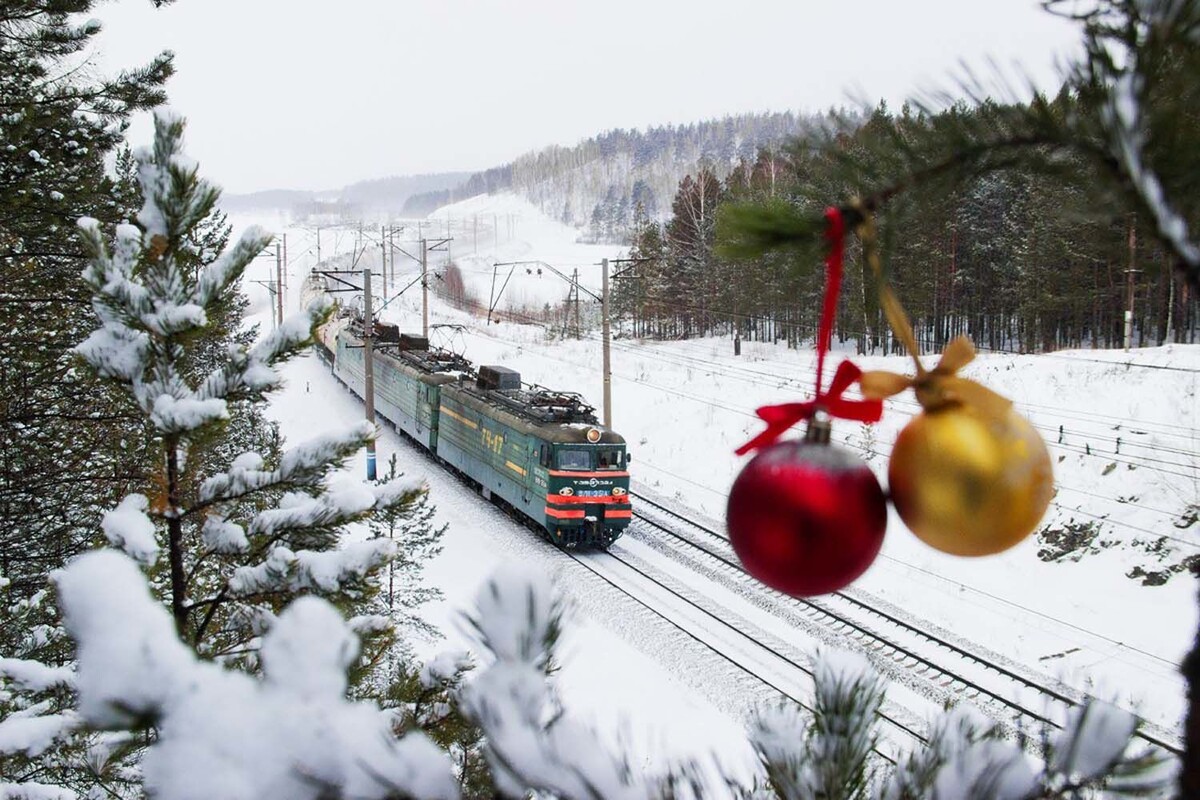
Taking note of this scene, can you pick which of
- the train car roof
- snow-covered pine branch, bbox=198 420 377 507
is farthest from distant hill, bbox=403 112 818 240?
snow-covered pine branch, bbox=198 420 377 507

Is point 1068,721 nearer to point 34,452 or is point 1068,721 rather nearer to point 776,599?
point 34,452

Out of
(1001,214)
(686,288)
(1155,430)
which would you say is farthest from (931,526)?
(686,288)

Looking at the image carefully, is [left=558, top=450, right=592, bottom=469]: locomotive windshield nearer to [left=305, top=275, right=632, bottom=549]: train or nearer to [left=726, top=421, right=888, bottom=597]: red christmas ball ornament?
[left=305, top=275, right=632, bottom=549]: train

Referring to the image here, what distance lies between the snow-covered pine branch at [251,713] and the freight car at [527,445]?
14.7 metres

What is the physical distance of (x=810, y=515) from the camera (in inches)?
43.3

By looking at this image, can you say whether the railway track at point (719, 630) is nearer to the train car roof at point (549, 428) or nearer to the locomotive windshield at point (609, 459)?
the locomotive windshield at point (609, 459)

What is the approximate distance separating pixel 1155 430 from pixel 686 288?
2147 centimetres

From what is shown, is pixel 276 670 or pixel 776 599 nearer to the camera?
pixel 276 670

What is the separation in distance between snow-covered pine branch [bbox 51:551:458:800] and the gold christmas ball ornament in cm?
72

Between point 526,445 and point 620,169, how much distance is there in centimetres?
15243

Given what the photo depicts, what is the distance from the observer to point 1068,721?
50.9 inches

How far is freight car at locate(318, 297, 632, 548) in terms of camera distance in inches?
631

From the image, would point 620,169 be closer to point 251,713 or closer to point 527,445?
point 527,445

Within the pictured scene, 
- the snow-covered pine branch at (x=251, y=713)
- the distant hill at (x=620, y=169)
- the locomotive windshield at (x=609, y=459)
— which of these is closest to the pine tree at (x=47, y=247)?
the snow-covered pine branch at (x=251, y=713)
